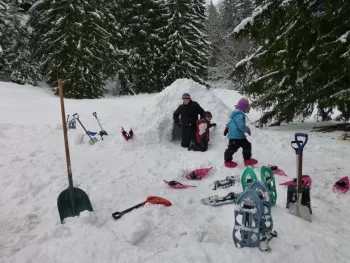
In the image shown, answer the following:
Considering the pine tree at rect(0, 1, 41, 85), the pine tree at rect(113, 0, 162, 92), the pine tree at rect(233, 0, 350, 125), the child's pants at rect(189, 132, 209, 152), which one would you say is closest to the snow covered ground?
the child's pants at rect(189, 132, 209, 152)

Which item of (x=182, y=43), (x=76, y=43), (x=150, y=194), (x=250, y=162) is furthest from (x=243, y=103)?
(x=182, y=43)

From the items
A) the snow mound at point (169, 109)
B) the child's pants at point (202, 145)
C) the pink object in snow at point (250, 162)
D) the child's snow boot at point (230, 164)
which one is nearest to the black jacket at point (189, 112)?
the snow mound at point (169, 109)

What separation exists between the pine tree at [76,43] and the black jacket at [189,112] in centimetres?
1248

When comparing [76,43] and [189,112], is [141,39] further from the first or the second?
[189,112]

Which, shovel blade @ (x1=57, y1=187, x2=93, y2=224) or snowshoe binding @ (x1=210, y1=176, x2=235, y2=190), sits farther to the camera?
snowshoe binding @ (x1=210, y1=176, x2=235, y2=190)

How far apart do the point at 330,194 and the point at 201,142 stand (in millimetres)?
3552

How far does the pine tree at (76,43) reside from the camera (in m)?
18.1

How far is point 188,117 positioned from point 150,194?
371 centimetres

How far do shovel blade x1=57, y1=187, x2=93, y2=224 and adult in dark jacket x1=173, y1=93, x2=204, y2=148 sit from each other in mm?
4489

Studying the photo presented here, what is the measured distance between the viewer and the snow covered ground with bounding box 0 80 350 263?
3123 millimetres

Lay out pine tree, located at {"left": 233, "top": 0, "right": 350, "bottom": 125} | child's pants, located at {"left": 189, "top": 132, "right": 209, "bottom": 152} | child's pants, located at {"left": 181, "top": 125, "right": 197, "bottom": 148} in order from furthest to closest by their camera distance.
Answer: child's pants, located at {"left": 181, "top": 125, "right": 197, "bottom": 148} → child's pants, located at {"left": 189, "top": 132, "right": 209, "bottom": 152} → pine tree, located at {"left": 233, "top": 0, "right": 350, "bottom": 125}

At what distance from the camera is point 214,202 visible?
438 centimetres

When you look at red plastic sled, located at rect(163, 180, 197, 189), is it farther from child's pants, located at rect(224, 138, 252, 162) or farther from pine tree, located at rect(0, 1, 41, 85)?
pine tree, located at rect(0, 1, 41, 85)

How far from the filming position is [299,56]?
8.13 meters
